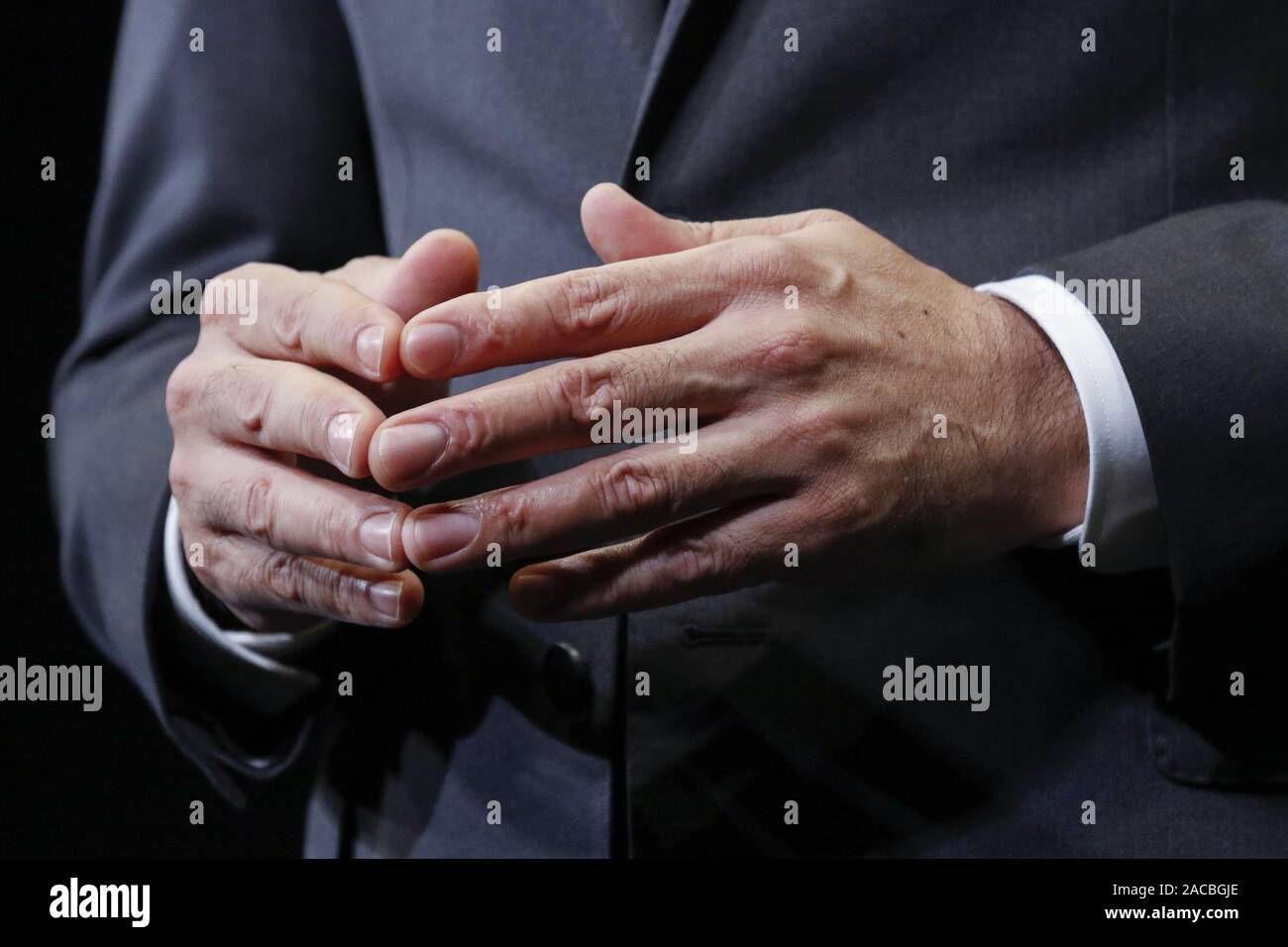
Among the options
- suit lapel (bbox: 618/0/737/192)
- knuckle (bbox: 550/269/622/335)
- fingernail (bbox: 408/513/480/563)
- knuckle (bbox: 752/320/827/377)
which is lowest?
fingernail (bbox: 408/513/480/563)

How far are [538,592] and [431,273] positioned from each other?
0.14m

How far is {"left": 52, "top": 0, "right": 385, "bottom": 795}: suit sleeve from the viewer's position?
601mm

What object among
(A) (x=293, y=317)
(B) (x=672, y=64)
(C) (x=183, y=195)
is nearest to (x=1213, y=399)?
(B) (x=672, y=64)

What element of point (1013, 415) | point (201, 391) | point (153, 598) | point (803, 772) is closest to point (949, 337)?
point (1013, 415)

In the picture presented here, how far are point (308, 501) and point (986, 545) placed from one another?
277mm

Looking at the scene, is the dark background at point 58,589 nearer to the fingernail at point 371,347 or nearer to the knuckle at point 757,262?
the fingernail at point 371,347

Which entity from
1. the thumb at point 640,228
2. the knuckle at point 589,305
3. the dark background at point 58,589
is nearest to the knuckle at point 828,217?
the thumb at point 640,228

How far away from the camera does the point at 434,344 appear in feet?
1.17

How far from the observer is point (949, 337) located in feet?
1.31

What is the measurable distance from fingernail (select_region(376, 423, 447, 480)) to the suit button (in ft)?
0.50

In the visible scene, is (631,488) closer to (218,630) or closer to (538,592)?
(538,592)

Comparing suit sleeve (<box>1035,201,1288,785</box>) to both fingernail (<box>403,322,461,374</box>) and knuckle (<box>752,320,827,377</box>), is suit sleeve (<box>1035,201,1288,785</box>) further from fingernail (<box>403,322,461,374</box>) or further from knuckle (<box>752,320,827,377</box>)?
fingernail (<box>403,322,461,374</box>)

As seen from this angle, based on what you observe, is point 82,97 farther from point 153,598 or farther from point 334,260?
point 153,598

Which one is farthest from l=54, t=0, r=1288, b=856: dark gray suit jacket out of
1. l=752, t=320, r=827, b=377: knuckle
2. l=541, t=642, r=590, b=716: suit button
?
l=752, t=320, r=827, b=377: knuckle
